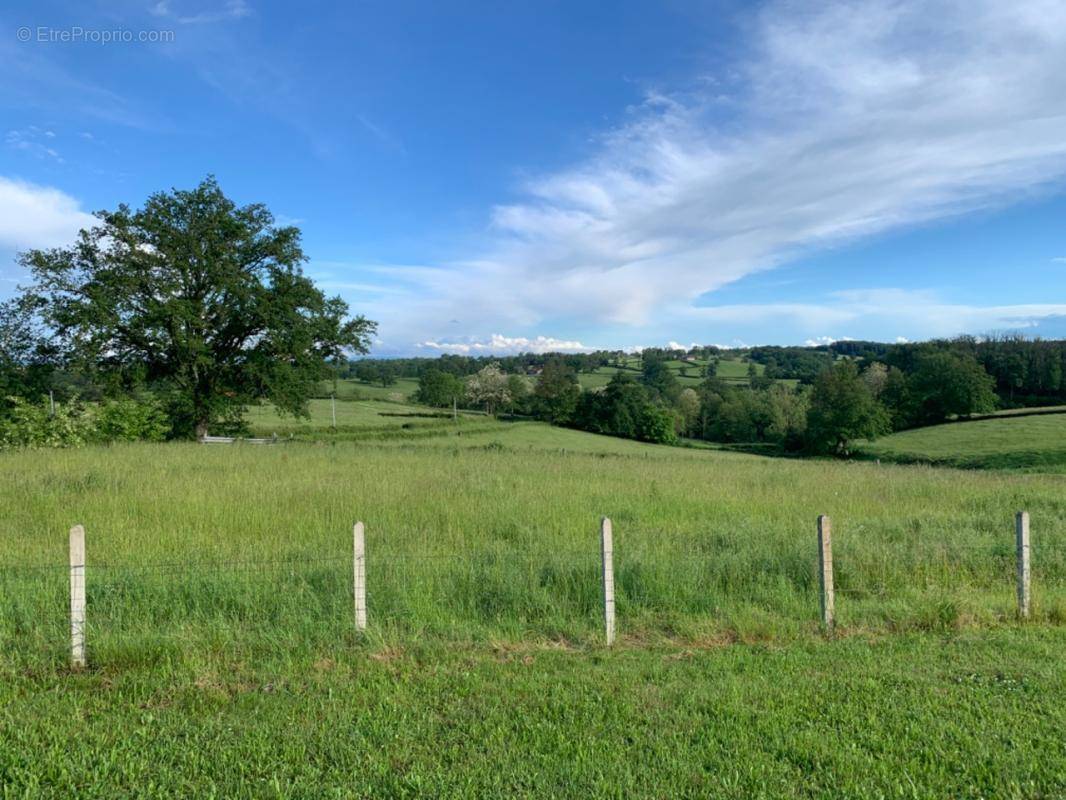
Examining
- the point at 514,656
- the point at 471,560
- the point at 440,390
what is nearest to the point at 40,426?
the point at 471,560

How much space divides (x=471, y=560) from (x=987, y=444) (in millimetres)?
57984

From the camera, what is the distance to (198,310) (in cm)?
3097

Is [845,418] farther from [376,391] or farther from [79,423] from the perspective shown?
[376,391]

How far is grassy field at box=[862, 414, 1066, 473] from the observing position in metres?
43.0

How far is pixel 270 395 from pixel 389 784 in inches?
1241

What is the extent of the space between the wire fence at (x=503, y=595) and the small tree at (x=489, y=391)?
82.7 m

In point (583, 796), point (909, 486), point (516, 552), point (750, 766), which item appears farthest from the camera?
point (909, 486)

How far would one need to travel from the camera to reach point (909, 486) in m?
18.4

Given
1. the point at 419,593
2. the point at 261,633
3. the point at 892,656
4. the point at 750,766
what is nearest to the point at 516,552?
the point at 419,593

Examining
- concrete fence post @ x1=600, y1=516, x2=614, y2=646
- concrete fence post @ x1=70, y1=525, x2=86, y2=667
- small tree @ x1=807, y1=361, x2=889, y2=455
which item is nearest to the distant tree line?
small tree @ x1=807, y1=361, x2=889, y2=455

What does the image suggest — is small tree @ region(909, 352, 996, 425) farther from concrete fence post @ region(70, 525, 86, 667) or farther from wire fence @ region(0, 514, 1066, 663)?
concrete fence post @ region(70, 525, 86, 667)

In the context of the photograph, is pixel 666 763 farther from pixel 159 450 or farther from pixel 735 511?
pixel 159 450

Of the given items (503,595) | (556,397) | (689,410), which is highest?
(556,397)

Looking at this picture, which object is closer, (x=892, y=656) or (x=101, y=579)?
(x=892, y=656)
